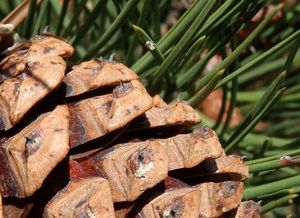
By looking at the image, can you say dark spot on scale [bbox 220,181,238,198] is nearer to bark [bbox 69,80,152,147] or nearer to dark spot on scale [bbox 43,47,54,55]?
bark [bbox 69,80,152,147]

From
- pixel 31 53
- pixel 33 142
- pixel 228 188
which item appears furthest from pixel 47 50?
pixel 228 188

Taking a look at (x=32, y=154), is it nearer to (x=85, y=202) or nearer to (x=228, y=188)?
(x=85, y=202)

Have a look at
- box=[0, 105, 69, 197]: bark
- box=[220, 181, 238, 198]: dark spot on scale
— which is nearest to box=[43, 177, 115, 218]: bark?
box=[0, 105, 69, 197]: bark

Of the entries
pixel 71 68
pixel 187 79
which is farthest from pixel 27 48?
pixel 187 79

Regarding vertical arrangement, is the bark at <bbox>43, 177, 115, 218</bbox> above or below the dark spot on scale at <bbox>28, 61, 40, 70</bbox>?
below

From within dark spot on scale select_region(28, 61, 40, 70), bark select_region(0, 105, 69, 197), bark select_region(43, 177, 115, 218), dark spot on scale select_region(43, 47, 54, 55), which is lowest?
bark select_region(43, 177, 115, 218)

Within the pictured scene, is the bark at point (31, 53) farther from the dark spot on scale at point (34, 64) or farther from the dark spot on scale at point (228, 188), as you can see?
the dark spot on scale at point (228, 188)

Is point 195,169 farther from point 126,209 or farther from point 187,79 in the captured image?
point 187,79
